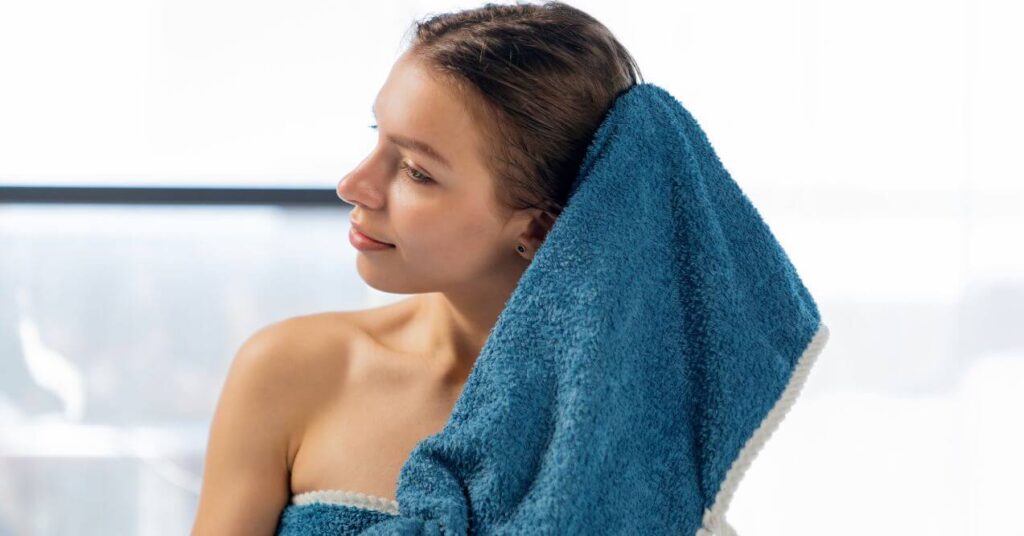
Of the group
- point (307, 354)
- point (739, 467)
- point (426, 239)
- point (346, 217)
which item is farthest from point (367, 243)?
point (346, 217)

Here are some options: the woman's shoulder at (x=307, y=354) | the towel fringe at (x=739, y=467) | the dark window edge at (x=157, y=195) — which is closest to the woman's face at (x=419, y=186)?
the woman's shoulder at (x=307, y=354)

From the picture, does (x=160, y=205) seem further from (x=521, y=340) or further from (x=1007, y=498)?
(x=1007, y=498)

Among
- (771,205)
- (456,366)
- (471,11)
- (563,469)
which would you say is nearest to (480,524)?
(563,469)

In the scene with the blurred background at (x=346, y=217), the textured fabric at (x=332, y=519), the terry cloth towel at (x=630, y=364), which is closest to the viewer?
the terry cloth towel at (x=630, y=364)

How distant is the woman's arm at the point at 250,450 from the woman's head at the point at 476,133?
17 cm

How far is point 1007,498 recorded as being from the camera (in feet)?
4.61

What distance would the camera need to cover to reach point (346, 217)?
A: 140cm

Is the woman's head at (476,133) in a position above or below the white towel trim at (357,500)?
above

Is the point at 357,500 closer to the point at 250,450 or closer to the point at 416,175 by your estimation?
the point at 250,450

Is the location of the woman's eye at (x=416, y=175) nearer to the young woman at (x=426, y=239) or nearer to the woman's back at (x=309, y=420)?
the young woman at (x=426, y=239)

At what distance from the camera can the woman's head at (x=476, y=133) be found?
2.72 feet

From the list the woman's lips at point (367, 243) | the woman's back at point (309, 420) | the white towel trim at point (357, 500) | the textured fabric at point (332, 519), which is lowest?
the textured fabric at point (332, 519)

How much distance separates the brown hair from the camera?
32.8 inches

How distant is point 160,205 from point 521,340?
2.51ft
